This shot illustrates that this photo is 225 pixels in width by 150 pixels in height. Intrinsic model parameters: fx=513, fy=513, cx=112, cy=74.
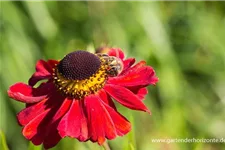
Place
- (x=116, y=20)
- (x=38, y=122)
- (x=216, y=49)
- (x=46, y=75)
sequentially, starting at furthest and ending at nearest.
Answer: (x=116, y=20) < (x=216, y=49) < (x=46, y=75) < (x=38, y=122)

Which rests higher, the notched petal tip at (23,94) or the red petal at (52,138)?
the notched petal tip at (23,94)

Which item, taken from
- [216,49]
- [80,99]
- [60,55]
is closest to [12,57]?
[60,55]

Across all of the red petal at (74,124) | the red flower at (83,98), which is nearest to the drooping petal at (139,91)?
the red flower at (83,98)

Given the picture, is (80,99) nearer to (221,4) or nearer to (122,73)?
(122,73)

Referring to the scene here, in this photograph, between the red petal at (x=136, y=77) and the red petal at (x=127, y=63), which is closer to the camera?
the red petal at (x=136, y=77)

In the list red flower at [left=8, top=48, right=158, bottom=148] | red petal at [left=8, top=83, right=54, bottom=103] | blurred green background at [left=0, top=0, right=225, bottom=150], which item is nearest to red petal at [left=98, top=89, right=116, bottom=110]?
red flower at [left=8, top=48, right=158, bottom=148]

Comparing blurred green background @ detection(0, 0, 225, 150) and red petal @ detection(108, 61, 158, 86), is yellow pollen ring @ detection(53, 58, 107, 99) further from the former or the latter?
blurred green background @ detection(0, 0, 225, 150)

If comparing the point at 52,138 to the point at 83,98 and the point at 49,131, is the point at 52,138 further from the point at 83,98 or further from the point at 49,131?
the point at 83,98

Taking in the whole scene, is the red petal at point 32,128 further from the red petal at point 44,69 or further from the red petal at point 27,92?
the red petal at point 44,69
